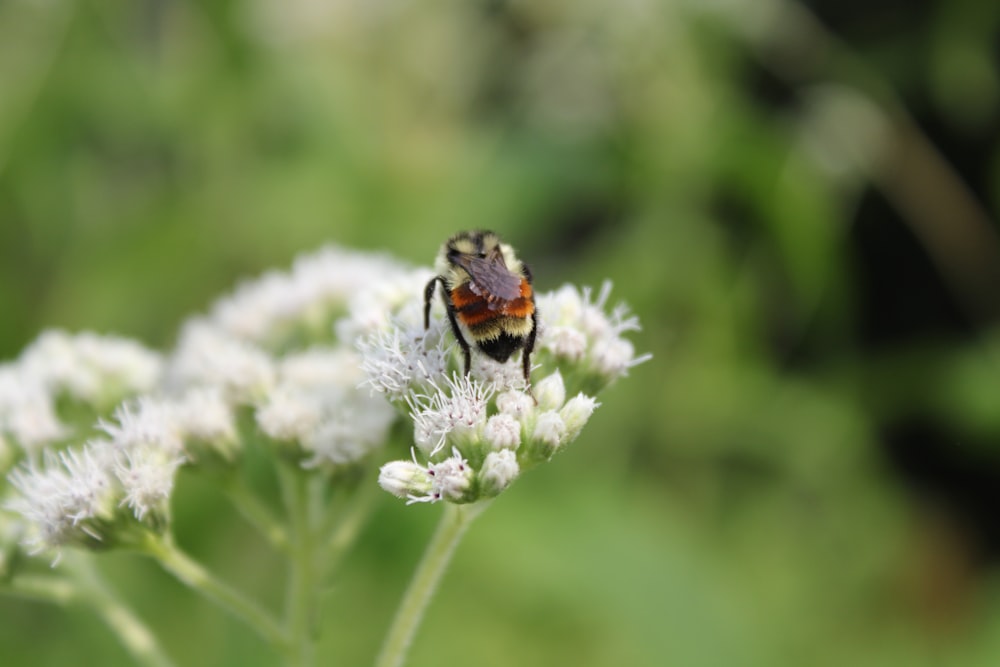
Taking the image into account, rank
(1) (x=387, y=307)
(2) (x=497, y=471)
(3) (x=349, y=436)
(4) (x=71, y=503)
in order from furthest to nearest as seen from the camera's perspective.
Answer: (1) (x=387, y=307), (3) (x=349, y=436), (4) (x=71, y=503), (2) (x=497, y=471)

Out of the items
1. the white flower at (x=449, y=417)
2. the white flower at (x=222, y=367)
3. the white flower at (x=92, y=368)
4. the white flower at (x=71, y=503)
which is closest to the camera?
the white flower at (x=449, y=417)

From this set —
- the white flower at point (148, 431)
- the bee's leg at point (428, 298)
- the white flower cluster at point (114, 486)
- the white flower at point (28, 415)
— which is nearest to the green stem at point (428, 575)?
the bee's leg at point (428, 298)

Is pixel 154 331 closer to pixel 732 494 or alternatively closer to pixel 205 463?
pixel 205 463

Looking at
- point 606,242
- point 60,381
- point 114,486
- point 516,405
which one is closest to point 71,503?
point 114,486

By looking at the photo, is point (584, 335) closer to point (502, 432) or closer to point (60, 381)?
point (502, 432)

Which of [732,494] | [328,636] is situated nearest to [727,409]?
[732,494]

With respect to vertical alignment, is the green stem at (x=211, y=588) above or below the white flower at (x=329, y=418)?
below

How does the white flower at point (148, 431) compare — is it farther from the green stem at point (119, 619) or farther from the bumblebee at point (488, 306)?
the bumblebee at point (488, 306)
